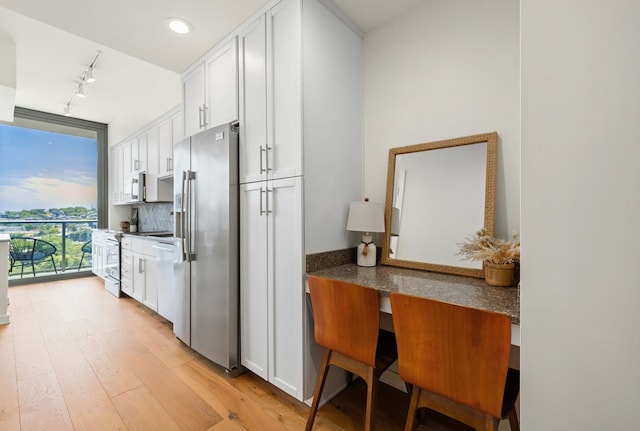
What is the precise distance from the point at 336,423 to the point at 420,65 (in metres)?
2.28

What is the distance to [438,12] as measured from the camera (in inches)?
70.9

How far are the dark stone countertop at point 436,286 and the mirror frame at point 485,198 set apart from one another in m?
0.04

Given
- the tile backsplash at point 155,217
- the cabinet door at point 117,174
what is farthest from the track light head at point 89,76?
the tile backsplash at point 155,217

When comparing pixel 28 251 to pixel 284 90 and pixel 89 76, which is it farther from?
pixel 284 90

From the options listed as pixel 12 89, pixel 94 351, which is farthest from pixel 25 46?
pixel 94 351

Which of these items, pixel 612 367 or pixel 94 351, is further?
pixel 94 351

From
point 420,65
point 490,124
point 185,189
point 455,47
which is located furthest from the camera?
point 185,189

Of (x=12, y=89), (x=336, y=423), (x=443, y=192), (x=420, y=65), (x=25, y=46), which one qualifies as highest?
(x=25, y=46)

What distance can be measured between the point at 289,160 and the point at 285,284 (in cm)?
77

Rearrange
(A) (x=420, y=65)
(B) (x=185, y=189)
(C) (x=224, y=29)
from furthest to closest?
1. (B) (x=185, y=189)
2. (C) (x=224, y=29)
3. (A) (x=420, y=65)

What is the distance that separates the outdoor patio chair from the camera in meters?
4.59

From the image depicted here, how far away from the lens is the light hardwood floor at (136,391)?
5.26ft

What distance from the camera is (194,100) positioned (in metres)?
2.50

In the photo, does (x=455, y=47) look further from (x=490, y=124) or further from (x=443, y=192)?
(x=443, y=192)
